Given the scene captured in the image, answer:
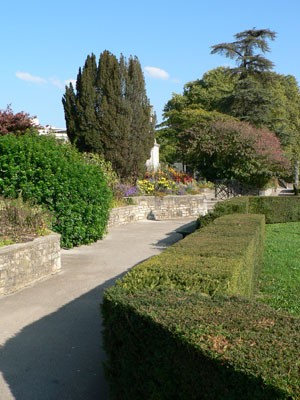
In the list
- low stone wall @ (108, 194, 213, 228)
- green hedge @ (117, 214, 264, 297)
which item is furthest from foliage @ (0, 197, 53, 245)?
low stone wall @ (108, 194, 213, 228)

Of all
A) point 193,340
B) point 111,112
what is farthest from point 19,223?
point 111,112

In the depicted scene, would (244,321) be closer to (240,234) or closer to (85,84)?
(240,234)

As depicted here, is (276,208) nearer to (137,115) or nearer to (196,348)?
(137,115)

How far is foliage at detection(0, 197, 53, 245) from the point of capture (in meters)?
8.02

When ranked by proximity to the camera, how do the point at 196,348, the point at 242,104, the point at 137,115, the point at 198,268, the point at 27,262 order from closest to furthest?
the point at 196,348 → the point at 198,268 → the point at 27,262 → the point at 137,115 → the point at 242,104

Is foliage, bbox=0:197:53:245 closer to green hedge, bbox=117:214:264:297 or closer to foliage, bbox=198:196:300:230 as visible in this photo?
green hedge, bbox=117:214:264:297

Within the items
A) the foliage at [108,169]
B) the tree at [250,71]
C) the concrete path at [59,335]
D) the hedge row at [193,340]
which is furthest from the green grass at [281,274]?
the tree at [250,71]

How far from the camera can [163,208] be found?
1906cm

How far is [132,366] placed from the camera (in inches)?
130

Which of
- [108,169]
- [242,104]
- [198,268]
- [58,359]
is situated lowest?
[58,359]

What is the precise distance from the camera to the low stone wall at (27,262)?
7.08 meters

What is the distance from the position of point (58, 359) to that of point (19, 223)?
4.21 metres

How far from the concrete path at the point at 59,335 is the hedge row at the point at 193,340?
856 millimetres

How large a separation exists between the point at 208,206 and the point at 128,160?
4.43 metres
